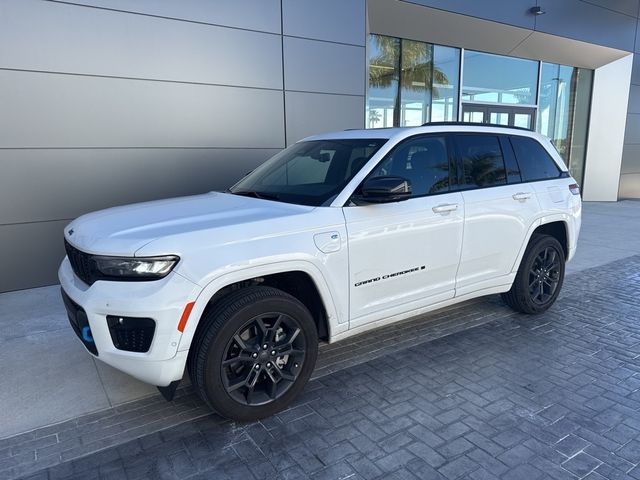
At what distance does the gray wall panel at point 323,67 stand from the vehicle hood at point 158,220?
4.70 meters

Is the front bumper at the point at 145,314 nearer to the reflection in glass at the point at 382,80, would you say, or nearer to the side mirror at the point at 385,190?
the side mirror at the point at 385,190

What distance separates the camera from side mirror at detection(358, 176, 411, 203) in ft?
10.5

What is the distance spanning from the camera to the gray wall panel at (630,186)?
1534 cm

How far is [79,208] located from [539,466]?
610 cm

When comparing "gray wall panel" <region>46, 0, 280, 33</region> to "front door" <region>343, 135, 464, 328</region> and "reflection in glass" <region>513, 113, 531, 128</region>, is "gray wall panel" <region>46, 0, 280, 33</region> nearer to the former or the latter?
"front door" <region>343, 135, 464, 328</region>

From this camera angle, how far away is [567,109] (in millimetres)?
15438

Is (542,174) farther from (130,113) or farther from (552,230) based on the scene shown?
(130,113)

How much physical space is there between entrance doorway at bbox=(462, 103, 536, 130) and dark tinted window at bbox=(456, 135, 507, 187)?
8060 mm

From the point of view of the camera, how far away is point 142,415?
313 cm

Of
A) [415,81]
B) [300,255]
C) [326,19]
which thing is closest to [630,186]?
[415,81]

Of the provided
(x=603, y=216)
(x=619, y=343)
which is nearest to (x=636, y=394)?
(x=619, y=343)

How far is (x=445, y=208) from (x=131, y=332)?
8.39 feet

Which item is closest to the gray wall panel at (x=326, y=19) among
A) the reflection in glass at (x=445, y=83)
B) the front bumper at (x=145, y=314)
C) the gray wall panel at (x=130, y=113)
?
the gray wall panel at (x=130, y=113)

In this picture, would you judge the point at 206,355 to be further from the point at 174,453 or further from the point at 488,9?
the point at 488,9
